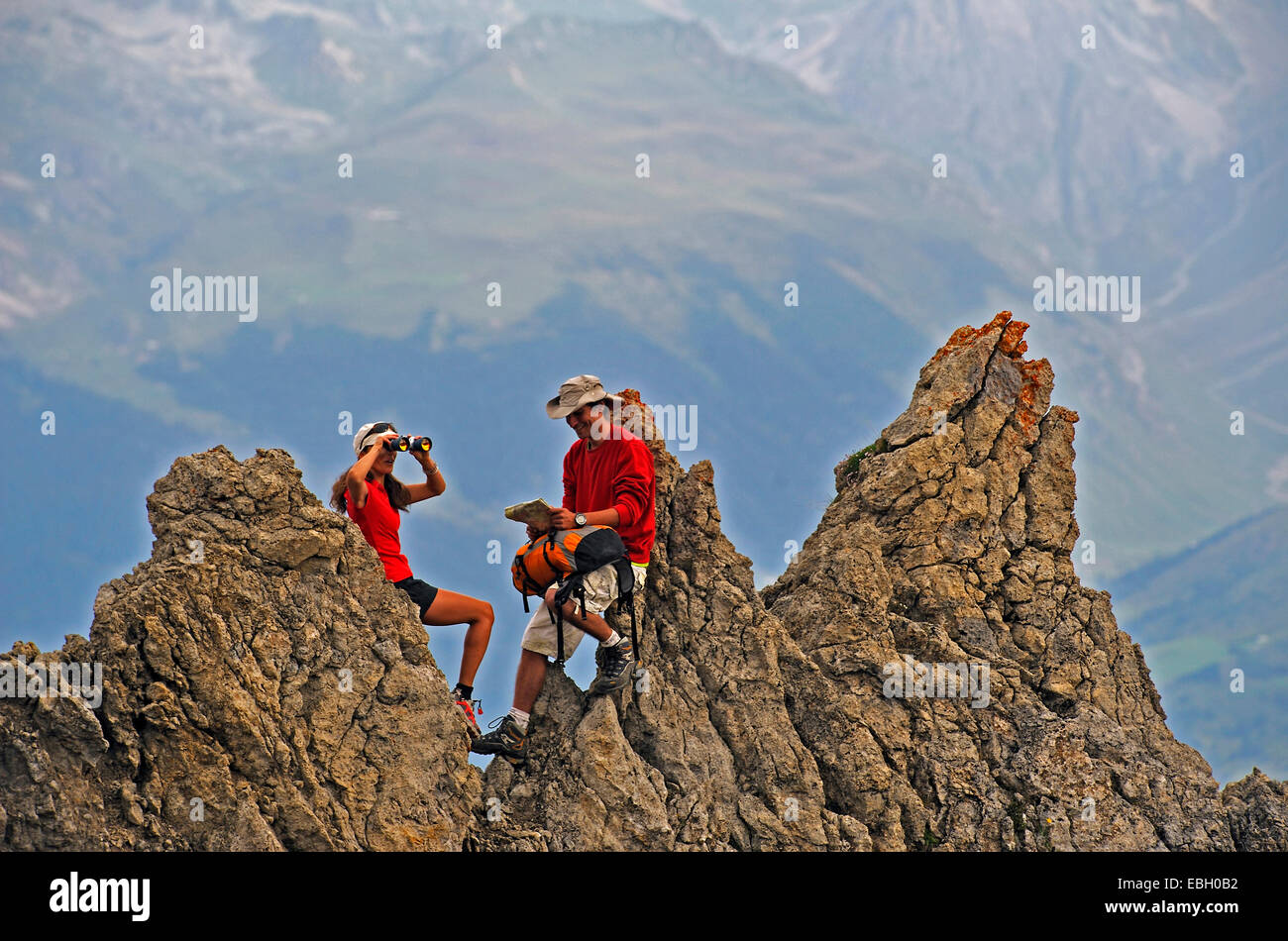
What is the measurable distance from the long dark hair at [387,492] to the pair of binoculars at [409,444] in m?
0.47

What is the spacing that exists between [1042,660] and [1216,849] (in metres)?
3.11

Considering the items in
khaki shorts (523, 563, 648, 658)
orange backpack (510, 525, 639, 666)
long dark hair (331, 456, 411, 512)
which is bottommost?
khaki shorts (523, 563, 648, 658)

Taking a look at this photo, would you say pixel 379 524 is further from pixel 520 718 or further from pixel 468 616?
pixel 520 718

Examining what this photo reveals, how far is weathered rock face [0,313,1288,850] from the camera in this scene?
45.0 feet

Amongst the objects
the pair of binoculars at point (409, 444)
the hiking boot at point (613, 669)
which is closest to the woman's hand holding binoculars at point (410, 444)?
the pair of binoculars at point (409, 444)

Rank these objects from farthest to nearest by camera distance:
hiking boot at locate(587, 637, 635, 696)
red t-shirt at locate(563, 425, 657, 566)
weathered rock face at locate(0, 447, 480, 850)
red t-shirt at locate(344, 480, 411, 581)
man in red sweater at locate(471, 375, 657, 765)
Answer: hiking boot at locate(587, 637, 635, 696), red t-shirt at locate(563, 425, 657, 566), man in red sweater at locate(471, 375, 657, 765), red t-shirt at locate(344, 480, 411, 581), weathered rock face at locate(0, 447, 480, 850)

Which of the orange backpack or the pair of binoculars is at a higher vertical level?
the pair of binoculars

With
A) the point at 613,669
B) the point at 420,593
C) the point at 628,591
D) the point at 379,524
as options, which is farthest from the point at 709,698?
the point at 379,524

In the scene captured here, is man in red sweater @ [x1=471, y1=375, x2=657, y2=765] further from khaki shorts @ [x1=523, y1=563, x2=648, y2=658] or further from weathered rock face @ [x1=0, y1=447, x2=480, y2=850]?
weathered rock face @ [x1=0, y1=447, x2=480, y2=850]

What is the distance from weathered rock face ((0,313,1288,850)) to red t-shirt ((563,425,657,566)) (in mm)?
1042

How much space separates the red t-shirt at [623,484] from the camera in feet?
52.9

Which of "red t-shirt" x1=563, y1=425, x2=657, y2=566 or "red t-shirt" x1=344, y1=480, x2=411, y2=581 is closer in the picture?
"red t-shirt" x1=344, y1=480, x2=411, y2=581

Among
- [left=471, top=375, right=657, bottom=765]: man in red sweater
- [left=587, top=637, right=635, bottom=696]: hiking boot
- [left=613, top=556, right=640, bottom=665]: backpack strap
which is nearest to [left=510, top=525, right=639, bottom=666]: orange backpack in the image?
[left=613, top=556, right=640, bottom=665]: backpack strap
